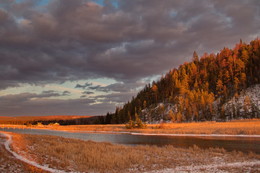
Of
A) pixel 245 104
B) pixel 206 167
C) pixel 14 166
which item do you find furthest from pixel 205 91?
pixel 14 166

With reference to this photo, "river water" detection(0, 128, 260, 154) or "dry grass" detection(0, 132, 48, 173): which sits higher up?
"dry grass" detection(0, 132, 48, 173)

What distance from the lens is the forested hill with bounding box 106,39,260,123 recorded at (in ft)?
419

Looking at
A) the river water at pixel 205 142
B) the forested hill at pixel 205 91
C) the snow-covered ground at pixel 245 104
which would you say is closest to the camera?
the river water at pixel 205 142

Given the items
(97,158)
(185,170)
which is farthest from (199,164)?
(97,158)

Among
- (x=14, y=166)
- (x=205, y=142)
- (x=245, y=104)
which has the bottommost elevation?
(x=205, y=142)

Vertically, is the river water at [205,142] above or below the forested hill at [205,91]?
below

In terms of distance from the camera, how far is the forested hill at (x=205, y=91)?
12771 centimetres

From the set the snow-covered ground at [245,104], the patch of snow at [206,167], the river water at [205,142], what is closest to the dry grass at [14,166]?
the patch of snow at [206,167]

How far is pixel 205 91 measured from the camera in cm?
14125

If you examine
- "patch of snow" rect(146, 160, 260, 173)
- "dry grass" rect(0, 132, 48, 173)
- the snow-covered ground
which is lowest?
"patch of snow" rect(146, 160, 260, 173)

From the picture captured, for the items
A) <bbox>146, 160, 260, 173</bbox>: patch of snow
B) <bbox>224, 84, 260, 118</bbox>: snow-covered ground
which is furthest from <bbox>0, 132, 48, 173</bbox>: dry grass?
<bbox>224, 84, 260, 118</bbox>: snow-covered ground

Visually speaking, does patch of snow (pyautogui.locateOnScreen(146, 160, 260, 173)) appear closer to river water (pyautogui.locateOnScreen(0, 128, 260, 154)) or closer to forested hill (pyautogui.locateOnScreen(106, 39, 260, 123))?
river water (pyautogui.locateOnScreen(0, 128, 260, 154))

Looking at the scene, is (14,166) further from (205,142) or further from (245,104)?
(245,104)

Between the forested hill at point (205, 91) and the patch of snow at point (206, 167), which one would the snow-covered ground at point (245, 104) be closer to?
the forested hill at point (205, 91)
